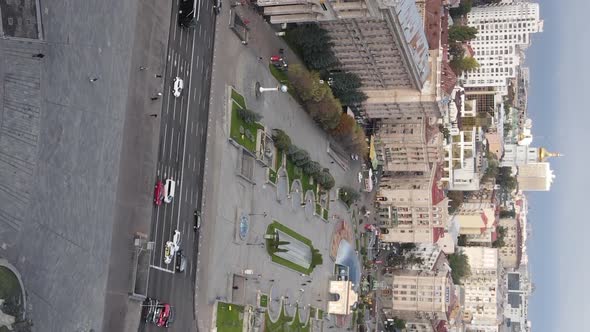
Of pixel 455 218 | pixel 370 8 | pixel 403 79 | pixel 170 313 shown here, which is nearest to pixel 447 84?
pixel 403 79

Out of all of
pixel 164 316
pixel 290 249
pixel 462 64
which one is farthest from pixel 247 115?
pixel 462 64

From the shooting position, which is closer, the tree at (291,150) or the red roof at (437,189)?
the tree at (291,150)

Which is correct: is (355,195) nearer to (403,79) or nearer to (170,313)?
(403,79)

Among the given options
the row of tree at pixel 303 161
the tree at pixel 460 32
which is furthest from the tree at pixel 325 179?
the tree at pixel 460 32

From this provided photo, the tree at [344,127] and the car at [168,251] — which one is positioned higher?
the tree at [344,127]

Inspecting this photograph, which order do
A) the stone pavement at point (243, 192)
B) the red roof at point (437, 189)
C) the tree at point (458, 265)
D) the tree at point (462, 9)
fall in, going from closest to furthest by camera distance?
the stone pavement at point (243, 192) → the red roof at point (437, 189) → the tree at point (458, 265) → the tree at point (462, 9)

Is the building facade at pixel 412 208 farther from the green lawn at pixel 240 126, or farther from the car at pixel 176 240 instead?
the car at pixel 176 240
